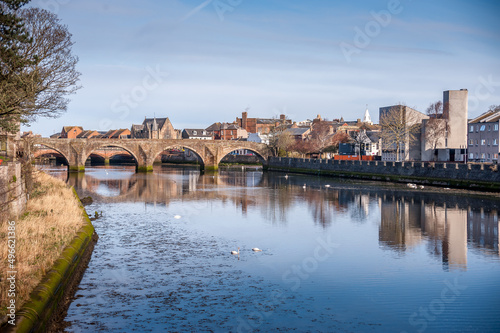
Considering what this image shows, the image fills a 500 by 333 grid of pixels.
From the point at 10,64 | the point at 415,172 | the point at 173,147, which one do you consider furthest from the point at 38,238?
the point at 173,147

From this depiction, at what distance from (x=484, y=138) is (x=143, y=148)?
54.8 metres

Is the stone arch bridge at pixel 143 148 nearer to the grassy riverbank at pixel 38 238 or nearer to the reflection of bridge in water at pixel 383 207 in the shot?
the reflection of bridge in water at pixel 383 207

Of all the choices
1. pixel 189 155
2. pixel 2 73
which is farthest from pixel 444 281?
pixel 189 155

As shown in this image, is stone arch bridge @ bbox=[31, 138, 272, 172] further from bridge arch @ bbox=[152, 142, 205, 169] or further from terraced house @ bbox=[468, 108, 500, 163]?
terraced house @ bbox=[468, 108, 500, 163]

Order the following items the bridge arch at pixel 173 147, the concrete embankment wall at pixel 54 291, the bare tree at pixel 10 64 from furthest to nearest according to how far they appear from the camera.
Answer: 1. the bridge arch at pixel 173 147
2. the bare tree at pixel 10 64
3. the concrete embankment wall at pixel 54 291

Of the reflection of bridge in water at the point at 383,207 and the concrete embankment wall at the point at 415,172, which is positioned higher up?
the concrete embankment wall at the point at 415,172

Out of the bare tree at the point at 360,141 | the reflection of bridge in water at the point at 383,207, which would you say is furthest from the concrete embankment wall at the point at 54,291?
the bare tree at the point at 360,141

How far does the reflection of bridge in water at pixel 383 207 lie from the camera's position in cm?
2603

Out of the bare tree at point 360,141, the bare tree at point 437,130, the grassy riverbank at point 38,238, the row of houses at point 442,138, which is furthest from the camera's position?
the bare tree at point 360,141

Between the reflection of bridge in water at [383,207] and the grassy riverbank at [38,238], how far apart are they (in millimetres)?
13952

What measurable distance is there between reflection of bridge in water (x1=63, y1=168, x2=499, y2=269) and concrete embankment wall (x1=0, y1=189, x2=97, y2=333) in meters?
14.5

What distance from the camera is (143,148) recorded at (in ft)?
289

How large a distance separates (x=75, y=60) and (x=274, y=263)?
18783mm

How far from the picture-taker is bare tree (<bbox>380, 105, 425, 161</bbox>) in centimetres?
8138
